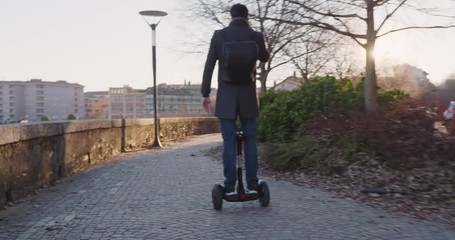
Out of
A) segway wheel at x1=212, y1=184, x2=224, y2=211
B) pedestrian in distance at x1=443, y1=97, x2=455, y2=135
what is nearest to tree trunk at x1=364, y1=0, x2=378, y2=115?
pedestrian in distance at x1=443, y1=97, x2=455, y2=135

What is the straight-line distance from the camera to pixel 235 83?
542 centimetres

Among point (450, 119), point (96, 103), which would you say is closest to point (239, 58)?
point (450, 119)

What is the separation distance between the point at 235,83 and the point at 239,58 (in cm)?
28

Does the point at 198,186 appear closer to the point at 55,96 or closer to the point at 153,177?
the point at 153,177

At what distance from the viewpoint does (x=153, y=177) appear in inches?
321

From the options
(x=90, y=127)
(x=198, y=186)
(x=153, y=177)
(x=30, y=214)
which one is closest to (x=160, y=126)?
(x=90, y=127)

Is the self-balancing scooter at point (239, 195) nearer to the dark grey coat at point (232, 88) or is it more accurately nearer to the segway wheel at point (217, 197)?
the segway wheel at point (217, 197)

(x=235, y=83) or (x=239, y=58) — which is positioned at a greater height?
(x=239, y=58)

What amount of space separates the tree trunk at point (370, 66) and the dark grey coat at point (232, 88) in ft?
13.0

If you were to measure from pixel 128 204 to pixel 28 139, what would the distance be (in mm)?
2018

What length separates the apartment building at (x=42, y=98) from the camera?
3440 cm

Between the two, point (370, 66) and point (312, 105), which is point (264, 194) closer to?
point (312, 105)

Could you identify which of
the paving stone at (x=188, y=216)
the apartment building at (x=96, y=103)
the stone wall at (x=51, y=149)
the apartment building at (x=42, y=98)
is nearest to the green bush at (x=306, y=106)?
the paving stone at (x=188, y=216)

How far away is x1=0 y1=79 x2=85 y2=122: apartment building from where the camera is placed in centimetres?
3440
